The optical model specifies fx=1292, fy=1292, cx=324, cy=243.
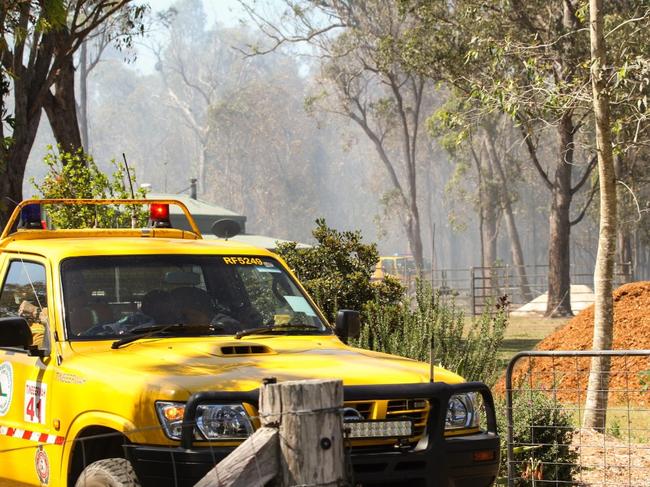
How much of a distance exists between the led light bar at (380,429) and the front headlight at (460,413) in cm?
34

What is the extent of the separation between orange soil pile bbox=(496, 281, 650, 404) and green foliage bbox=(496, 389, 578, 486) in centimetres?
515

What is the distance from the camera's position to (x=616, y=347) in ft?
59.8

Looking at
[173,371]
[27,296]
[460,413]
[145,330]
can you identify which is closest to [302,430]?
[173,371]

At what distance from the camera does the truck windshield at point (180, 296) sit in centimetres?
664

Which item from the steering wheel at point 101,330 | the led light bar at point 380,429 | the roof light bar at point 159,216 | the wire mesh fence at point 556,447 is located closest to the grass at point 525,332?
the wire mesh fence at point 556,447

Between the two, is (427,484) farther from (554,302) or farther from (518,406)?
(554,302)

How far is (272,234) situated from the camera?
10800 centimetres

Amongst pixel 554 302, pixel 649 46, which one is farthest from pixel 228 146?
pixel 649 46

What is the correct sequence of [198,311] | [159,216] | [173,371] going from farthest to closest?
[159,216] → [198,311] → [173,371]

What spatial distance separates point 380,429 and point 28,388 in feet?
6.39

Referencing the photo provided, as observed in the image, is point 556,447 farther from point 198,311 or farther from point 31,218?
point 31,218

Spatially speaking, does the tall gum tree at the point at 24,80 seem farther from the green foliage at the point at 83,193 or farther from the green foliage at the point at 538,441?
the green foliage at the point at 538,441

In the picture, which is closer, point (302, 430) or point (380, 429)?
point (302, 430)

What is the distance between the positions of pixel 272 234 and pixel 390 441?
102m
